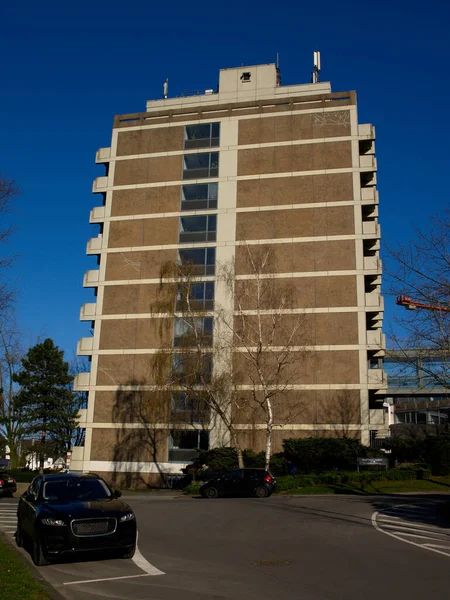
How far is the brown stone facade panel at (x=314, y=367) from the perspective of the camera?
3641 centimetres

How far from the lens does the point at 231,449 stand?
34.2m

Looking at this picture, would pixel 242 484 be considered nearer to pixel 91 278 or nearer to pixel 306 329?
pixel 306 329

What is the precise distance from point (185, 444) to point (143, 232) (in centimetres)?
1522

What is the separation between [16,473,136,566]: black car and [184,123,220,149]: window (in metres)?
36.3

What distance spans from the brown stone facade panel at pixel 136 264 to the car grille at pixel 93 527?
31.6 meters

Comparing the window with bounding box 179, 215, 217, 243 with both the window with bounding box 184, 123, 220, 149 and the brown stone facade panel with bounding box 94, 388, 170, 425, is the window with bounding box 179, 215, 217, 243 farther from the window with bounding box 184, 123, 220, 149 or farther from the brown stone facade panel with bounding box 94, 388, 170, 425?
the brown stone facade panel with bounding box 94, 388, 170, 425

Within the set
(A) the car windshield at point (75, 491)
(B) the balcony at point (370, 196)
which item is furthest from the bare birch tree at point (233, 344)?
(A) the car windshield at point (75, 491)

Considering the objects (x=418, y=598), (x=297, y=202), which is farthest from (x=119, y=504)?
(x=297, y=202)

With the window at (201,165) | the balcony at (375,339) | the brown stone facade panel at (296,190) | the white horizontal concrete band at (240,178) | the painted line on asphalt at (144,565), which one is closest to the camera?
the painted line on asphalt at (144,565)

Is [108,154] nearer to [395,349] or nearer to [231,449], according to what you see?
[231,449]

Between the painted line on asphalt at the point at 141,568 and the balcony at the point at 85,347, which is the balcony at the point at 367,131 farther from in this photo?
the painted line on asphalt at the point at 141,568

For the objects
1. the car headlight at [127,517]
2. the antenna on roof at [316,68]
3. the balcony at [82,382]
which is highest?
the antenna on roof at [316,68]

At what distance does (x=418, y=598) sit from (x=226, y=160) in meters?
38.5

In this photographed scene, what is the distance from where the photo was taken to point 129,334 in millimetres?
40531
